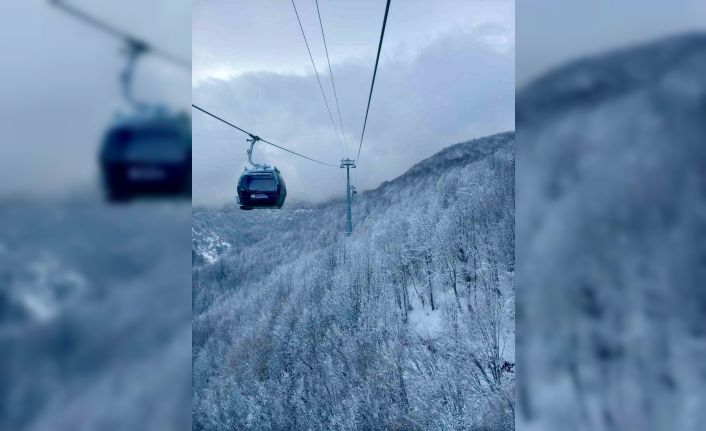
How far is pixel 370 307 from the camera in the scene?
4.52 m

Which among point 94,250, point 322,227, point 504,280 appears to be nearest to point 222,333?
point 322,227

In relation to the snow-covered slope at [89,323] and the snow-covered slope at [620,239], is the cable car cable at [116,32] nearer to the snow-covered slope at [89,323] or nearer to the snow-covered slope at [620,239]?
the snow-covered slope at [89,323]

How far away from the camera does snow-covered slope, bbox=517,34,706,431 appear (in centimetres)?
163

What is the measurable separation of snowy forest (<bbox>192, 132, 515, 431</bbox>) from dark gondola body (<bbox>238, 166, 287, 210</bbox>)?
54cm

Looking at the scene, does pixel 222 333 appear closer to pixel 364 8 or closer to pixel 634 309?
pixel 364 8

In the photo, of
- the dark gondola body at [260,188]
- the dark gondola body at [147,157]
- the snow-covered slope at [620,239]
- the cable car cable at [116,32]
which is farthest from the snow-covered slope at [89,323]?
the dark gondola body at [260,188]

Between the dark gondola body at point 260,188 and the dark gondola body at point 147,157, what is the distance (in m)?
2.40

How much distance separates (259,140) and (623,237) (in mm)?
3487

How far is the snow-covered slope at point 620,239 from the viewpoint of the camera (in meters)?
1.63

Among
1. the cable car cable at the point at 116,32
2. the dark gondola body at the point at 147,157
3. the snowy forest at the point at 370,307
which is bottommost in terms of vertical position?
the snowy forest at the point at 370,307

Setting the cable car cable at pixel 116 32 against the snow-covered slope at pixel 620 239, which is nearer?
the cable car cable at pixel 116 32

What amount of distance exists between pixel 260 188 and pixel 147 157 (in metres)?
2.59

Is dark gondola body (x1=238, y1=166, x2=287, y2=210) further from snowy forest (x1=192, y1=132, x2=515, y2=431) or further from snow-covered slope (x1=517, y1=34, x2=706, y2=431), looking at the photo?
snow-covered slope (x1=517, y1=34, x2=706, y2=431)

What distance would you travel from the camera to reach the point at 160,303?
1673mm
